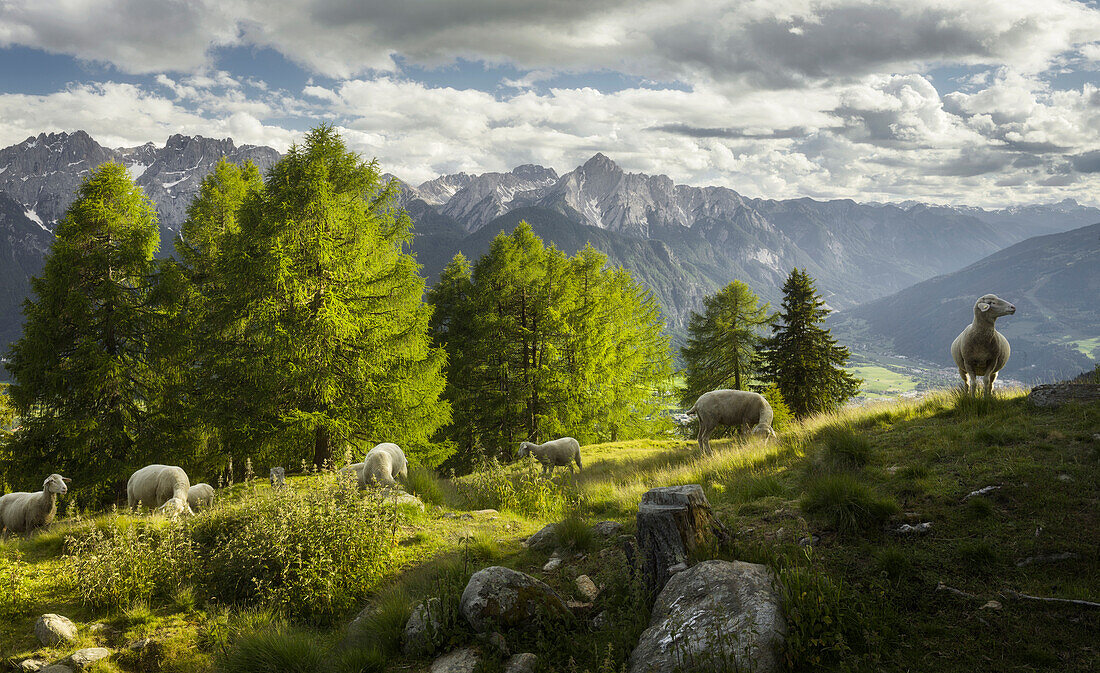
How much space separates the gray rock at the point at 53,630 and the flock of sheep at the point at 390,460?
3.46 meters

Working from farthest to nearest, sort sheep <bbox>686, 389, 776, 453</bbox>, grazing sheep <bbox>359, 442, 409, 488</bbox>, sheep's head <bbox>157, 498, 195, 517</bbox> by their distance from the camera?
1. sheep <bbox>686, 389, 776, 453</bbox>
2. grazing sheep <bbox>359, 442, 409, 488</bbox>
3. sheep's head <bbox>157, 498, 195, 517</bbox>

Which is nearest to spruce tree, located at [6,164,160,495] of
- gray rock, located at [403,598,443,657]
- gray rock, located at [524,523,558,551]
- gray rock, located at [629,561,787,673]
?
gray rock, located at [524,523,558,551]

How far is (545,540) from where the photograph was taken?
25.3 feet

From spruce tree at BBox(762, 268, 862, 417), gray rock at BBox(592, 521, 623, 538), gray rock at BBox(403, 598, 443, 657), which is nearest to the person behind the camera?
gray rock at BBox(403, 598, 443, 657)

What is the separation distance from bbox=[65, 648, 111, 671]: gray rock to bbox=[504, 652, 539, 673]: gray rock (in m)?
4.97

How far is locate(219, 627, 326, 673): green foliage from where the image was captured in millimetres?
4816

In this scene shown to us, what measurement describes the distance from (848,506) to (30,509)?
15.9 metres

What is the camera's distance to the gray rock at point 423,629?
5.04 metres

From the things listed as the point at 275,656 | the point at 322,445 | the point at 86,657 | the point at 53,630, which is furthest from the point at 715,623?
the point at 322,445

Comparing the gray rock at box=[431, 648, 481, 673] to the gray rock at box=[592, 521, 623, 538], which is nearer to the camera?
the gray rock at box=[431, 648, 481, 673]

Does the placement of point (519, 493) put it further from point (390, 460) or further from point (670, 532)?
point (670, 532)

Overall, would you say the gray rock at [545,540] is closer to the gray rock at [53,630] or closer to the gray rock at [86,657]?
the gray rock at [86,657]

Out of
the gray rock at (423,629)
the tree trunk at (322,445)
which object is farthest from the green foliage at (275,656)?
the tree trunk at (322,445)

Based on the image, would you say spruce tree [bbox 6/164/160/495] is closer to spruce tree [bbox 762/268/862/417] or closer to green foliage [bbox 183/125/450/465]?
green foliage [bbox 183/125/450/465]
